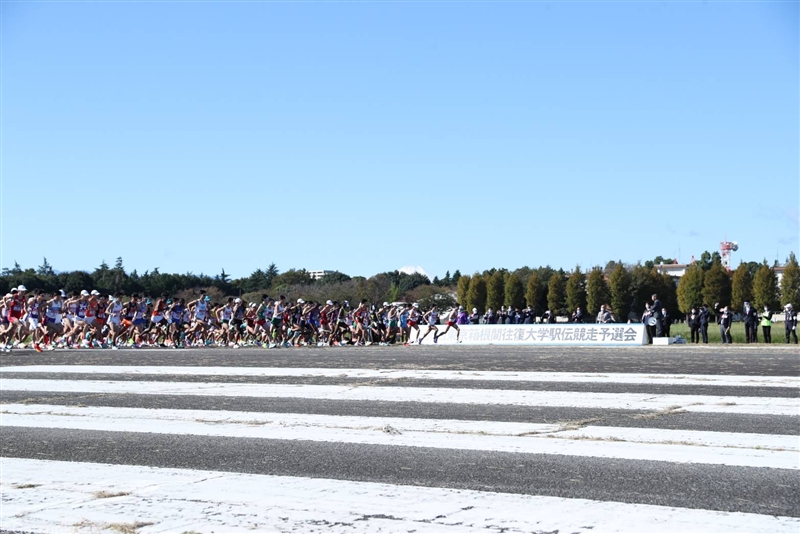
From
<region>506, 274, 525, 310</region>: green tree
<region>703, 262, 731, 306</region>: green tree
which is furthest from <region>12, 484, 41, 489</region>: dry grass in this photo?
<region>506, 274, 525, 310</region>: green tree

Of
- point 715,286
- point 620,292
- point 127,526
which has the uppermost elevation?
point 715,286

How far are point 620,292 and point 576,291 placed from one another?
4.74 m

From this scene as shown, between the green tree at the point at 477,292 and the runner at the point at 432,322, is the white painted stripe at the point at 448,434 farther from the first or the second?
the green tree at the point at 477,292

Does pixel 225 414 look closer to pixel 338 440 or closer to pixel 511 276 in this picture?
pixel 338 440

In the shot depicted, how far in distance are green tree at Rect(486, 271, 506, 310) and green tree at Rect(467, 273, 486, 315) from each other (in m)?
1.16

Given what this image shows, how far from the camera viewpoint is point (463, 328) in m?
33.1

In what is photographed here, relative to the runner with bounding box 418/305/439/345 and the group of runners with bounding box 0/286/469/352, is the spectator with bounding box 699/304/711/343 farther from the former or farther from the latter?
the runner with bounding box 418/305/439/345

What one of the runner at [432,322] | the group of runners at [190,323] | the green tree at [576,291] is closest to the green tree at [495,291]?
the green tree at [576,291]

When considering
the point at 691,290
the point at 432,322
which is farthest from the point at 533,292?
the point at 432,322

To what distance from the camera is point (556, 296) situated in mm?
98375

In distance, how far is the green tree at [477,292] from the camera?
326 feet

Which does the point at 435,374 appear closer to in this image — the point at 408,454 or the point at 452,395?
the point at 452,395

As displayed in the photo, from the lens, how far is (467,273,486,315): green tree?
99.5 metres

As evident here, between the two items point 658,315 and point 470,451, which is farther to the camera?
point 658,315
